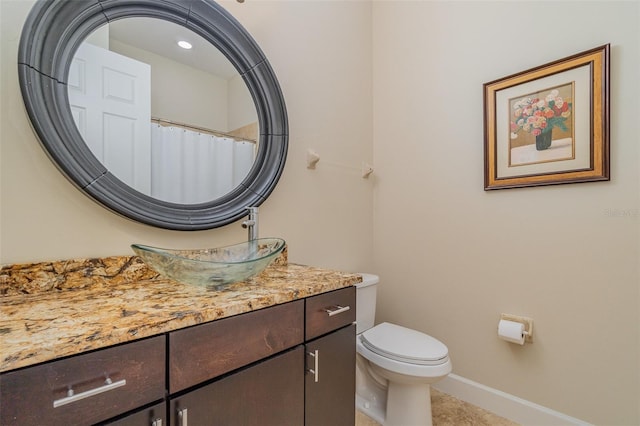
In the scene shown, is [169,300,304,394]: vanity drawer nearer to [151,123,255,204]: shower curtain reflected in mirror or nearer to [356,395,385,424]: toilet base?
[151,123,255,204]: shower curtain reflected in mirror

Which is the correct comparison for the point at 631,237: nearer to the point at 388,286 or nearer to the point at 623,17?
the point at 623,17

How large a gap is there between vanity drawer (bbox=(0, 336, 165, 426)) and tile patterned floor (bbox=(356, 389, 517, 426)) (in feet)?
4.50

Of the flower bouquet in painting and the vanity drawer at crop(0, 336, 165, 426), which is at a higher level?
the flower bouquet in painting

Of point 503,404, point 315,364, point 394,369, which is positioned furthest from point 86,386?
point 503,404

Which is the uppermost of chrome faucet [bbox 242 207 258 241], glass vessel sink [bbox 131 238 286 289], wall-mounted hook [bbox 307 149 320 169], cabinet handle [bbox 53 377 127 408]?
wall-mounted hook [bbox 307 149 320 169]

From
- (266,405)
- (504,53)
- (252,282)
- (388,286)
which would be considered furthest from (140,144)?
(504,53)

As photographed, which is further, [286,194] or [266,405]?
[286,194]

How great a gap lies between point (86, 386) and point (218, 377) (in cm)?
28

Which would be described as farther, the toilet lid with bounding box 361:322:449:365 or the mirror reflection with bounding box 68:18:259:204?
the toilet lid with bounding box 361:322:449:365

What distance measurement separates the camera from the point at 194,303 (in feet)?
2.50

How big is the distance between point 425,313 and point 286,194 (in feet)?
3.97

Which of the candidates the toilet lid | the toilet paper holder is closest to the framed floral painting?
the toilet paper holder

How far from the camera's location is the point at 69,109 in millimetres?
928

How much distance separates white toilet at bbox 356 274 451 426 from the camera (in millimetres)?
1338
